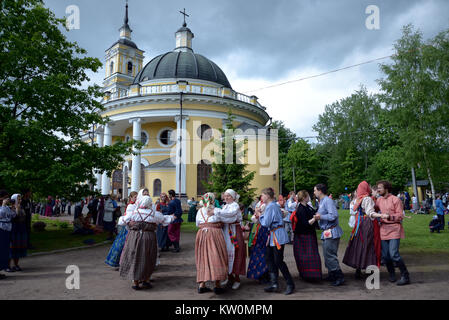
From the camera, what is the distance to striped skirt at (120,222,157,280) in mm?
5809

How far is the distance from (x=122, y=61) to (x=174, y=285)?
47698mm

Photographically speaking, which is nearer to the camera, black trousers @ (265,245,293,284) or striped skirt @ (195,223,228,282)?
striped skirt @ (195,223,228,282)

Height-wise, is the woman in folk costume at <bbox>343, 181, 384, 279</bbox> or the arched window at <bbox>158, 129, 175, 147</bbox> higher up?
the arched window at <bbox>158, 129, 175, 147</bbox>

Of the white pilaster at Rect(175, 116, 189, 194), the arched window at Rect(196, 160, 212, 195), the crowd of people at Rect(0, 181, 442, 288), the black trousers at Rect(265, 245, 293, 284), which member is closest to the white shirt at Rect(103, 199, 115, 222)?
the crowd of people at Rect(0, 181, 442, 288)

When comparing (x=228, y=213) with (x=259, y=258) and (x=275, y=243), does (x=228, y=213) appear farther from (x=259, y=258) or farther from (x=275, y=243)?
(x=259, y=258)

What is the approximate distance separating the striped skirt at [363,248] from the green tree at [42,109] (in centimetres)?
795

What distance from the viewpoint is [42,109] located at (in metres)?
10.3

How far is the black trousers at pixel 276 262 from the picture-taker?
5.68 meters

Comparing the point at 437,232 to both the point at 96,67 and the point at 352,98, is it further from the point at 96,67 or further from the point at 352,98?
the point at 352,98

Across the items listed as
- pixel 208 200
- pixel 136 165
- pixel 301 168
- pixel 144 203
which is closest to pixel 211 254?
pixel 208 200

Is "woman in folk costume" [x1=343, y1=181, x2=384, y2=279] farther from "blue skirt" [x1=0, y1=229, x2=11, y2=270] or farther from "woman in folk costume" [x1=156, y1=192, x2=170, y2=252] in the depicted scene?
"blue skirt" [x1=0, y1=229, x2=11, y2=270]

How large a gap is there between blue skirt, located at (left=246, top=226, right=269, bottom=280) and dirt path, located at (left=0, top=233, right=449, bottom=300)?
0.76 ft

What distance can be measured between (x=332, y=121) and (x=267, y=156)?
23341 millimetres
